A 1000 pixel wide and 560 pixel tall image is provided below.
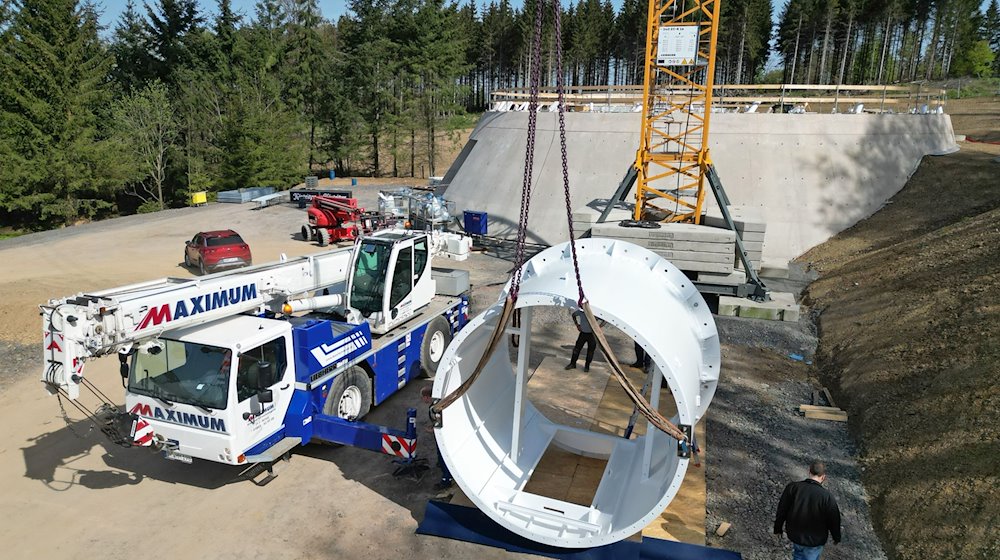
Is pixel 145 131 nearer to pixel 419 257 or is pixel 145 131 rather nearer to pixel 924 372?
pixel 419 257

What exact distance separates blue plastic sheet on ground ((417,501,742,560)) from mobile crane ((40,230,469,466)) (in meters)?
1.16

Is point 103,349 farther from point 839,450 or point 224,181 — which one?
point 224,181

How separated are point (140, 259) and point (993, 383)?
26395 millimetres

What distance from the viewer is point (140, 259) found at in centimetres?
2422

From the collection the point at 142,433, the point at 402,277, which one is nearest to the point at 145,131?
the point at 402,277

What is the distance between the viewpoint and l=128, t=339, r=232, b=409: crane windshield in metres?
7.93

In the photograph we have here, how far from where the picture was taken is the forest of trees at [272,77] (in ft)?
123

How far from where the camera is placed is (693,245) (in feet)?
57.9

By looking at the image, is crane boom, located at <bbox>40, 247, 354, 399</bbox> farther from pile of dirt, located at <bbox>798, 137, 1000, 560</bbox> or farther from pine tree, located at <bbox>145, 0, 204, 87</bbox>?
pine tree, located at <bbox>145, 0, 204, 87</bbox>

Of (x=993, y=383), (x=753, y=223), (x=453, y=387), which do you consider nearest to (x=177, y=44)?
(x=753, y=223)

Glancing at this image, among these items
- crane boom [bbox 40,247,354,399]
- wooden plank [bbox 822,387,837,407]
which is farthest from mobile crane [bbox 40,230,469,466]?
wooden plank [bbox 822,387,837,407]

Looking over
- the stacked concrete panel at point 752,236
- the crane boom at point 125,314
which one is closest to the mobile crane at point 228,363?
the crane boom at point 125,314

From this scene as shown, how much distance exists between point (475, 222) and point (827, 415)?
17.3 meters

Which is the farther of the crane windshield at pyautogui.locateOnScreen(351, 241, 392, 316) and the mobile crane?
the crane windshield at pyautogui.locateOnScreen(351, 241, 392, 316)
